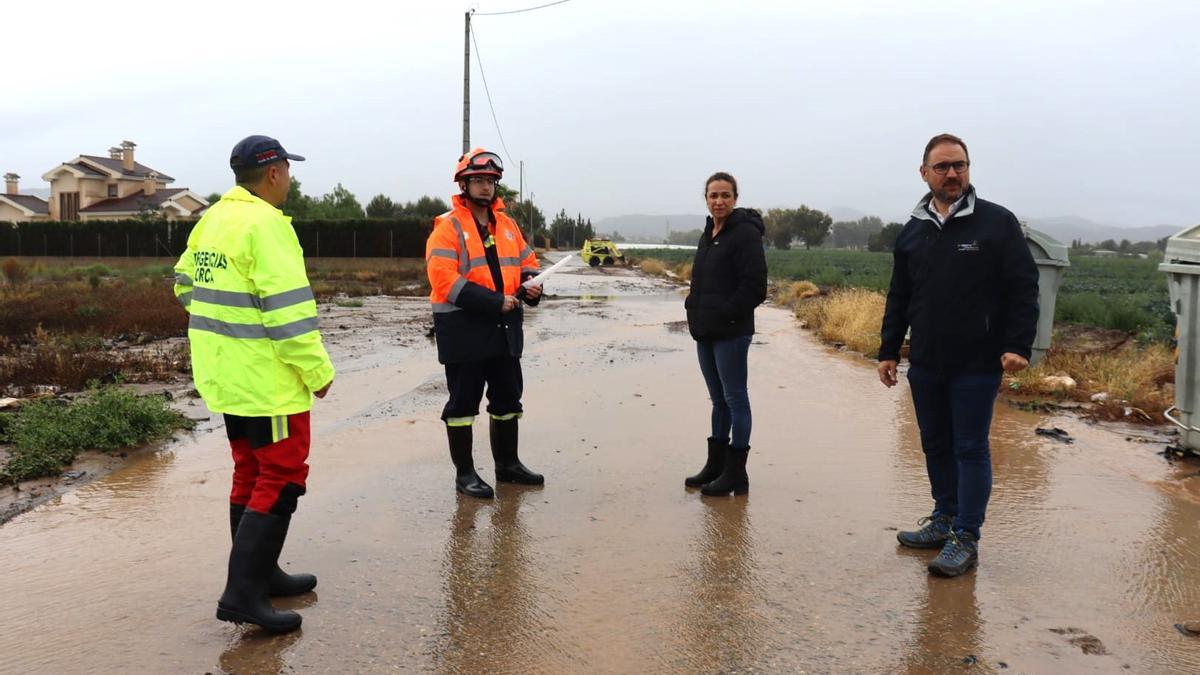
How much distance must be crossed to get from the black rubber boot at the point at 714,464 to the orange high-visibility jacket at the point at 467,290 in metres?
Result: 1.37

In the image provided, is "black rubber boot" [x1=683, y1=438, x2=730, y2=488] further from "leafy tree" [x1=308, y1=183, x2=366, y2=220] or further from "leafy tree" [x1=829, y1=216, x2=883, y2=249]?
"leafy tree" [x1=829, y1=216, x2=883, y2=249]

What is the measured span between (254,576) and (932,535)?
3.15m

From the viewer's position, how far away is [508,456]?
217 inches

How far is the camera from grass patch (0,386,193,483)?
5.48 m

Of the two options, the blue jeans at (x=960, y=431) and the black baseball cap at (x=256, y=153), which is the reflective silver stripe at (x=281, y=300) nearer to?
the black baseball cap at (x=256, y=153)

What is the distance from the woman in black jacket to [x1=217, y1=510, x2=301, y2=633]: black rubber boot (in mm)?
2676

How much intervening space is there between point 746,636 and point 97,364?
8.44 metres

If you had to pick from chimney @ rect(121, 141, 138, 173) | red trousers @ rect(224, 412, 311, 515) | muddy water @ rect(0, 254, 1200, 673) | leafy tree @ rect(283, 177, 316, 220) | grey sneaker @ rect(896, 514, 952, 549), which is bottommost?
muddy water @ rect(0, 254, 1200, 673)

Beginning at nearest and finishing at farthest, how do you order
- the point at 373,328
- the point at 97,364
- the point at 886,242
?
the point at 97,364 → the point at 373,328 → the point at 886,242

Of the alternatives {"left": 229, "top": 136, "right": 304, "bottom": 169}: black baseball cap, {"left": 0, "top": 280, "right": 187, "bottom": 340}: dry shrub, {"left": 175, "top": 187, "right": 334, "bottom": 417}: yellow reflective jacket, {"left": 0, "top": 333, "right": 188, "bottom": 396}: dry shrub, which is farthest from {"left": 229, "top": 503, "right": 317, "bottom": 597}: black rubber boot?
{"left": 0, "top": 280, "right": 187, "bottom": 340}: dry shrub

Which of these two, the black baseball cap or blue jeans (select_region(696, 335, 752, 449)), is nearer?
the black baseball cap

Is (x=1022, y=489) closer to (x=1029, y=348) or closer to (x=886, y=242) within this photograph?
(x=1029, y=348)

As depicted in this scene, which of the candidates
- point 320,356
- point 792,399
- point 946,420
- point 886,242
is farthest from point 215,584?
point 886,242

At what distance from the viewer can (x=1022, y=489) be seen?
5.44 meters
